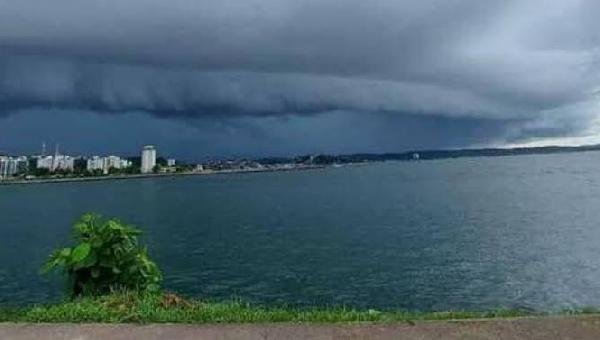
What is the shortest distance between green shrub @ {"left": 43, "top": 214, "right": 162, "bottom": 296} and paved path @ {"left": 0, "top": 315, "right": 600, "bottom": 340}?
230 centimetres

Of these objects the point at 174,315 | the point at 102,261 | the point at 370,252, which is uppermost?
the point at 102,261

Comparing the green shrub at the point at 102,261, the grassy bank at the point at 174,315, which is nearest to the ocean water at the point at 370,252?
the green shrub at the point at 102,261

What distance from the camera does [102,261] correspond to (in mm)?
9656

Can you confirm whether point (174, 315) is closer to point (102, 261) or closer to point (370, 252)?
point (102, 261)

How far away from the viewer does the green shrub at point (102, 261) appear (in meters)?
9.48

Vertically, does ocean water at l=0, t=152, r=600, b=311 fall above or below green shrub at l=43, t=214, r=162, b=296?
below

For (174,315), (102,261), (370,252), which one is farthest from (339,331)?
(370,252)

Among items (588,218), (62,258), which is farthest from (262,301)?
(588,218)

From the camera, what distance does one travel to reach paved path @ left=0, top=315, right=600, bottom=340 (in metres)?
6.68

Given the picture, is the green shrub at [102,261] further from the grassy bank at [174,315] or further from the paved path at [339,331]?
the paved path at [339,331]

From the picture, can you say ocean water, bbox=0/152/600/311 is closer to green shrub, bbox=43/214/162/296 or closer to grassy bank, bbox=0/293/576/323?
green shrub, bbox=43/214/162/296

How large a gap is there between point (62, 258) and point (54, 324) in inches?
91.0

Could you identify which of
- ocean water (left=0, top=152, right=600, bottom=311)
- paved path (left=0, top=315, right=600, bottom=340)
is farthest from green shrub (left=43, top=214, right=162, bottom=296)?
ocean water (left=0, top=152, right=600, bottom=311)

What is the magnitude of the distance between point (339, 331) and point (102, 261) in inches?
171
